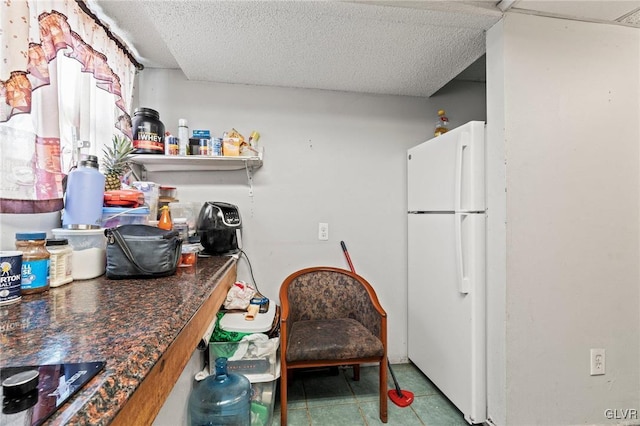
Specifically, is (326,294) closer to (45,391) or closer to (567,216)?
(567,216)

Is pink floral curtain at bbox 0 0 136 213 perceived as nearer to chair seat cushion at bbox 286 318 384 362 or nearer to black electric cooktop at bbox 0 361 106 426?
black electric cooktop at bbox 0 361 106 426

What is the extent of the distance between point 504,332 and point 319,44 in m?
1.90

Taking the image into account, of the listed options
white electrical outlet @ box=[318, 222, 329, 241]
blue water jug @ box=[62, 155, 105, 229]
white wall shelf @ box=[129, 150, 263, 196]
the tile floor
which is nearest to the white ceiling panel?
white wall shelf @ box=[129, 150, 263, 196]

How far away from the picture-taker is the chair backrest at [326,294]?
193 centimetres

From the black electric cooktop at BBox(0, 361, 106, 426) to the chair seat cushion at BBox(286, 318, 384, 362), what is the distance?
1170mm

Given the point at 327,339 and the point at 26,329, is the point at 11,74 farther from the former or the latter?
the point at 327,339

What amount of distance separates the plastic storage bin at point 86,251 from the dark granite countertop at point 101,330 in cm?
7

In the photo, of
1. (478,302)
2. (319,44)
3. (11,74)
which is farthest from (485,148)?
(11,74)

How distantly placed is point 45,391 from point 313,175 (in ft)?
6.33

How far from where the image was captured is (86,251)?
3.61ft

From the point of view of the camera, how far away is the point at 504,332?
1413 mm

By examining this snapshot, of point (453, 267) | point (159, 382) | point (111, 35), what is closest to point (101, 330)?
point (159, 382)

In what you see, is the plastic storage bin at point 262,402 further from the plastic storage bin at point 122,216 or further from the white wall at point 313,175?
the plastic storage bin at point 122,216

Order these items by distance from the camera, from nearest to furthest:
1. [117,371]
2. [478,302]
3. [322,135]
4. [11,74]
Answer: [117,371] < [11,74] < [478,302] < [322,135]
